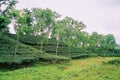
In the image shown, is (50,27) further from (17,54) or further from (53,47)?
(17,54)

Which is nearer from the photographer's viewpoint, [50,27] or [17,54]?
[17,54]

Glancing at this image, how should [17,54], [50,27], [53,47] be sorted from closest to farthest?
[17,54], [53,47], [50,27]

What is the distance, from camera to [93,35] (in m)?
84.0

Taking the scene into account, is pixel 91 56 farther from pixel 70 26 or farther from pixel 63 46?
pixel 70 26

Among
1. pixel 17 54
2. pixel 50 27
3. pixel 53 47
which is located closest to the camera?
pixel 17 54

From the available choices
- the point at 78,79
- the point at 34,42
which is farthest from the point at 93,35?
the point at 78,79

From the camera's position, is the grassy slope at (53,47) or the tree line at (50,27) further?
the grassy slope at (53,47)

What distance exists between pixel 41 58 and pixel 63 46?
567 inches

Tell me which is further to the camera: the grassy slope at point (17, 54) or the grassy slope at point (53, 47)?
the grassy slope at point (53, 47)

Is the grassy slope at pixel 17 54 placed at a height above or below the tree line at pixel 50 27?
below

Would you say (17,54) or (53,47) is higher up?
(53,47)

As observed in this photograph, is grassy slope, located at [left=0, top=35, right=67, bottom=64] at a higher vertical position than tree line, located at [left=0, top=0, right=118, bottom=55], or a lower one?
lower

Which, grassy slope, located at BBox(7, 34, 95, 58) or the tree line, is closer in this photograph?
the tree line

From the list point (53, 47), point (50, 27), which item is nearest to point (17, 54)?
point (53, 47)
